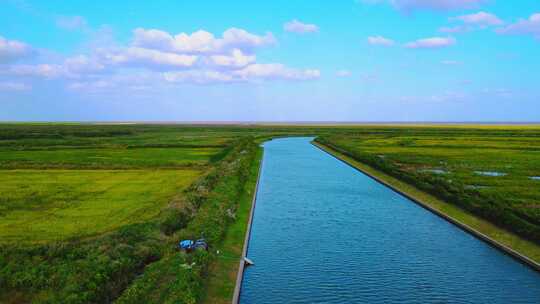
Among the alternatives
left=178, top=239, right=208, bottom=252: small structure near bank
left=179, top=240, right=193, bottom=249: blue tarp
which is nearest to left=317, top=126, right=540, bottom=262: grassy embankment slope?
left=178, top=239, right=208, bottom=252: small structure near bank

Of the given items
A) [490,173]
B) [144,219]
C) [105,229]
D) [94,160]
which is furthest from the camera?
[94,160]

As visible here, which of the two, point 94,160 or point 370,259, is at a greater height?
point 94,160

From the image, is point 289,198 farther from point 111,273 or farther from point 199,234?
point 111,273

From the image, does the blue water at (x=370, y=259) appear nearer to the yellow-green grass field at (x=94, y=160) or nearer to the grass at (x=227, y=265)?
the grass at (x=227, y=265)

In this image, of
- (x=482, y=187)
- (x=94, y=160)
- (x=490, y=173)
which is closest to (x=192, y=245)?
(x=482, y=187)

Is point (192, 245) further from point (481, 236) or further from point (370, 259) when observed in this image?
point (481, 236)

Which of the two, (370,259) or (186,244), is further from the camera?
(370,259)

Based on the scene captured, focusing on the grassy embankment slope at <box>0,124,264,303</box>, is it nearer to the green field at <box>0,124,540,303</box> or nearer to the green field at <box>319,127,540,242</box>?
the green field at <box>0,124,540,303</box>
